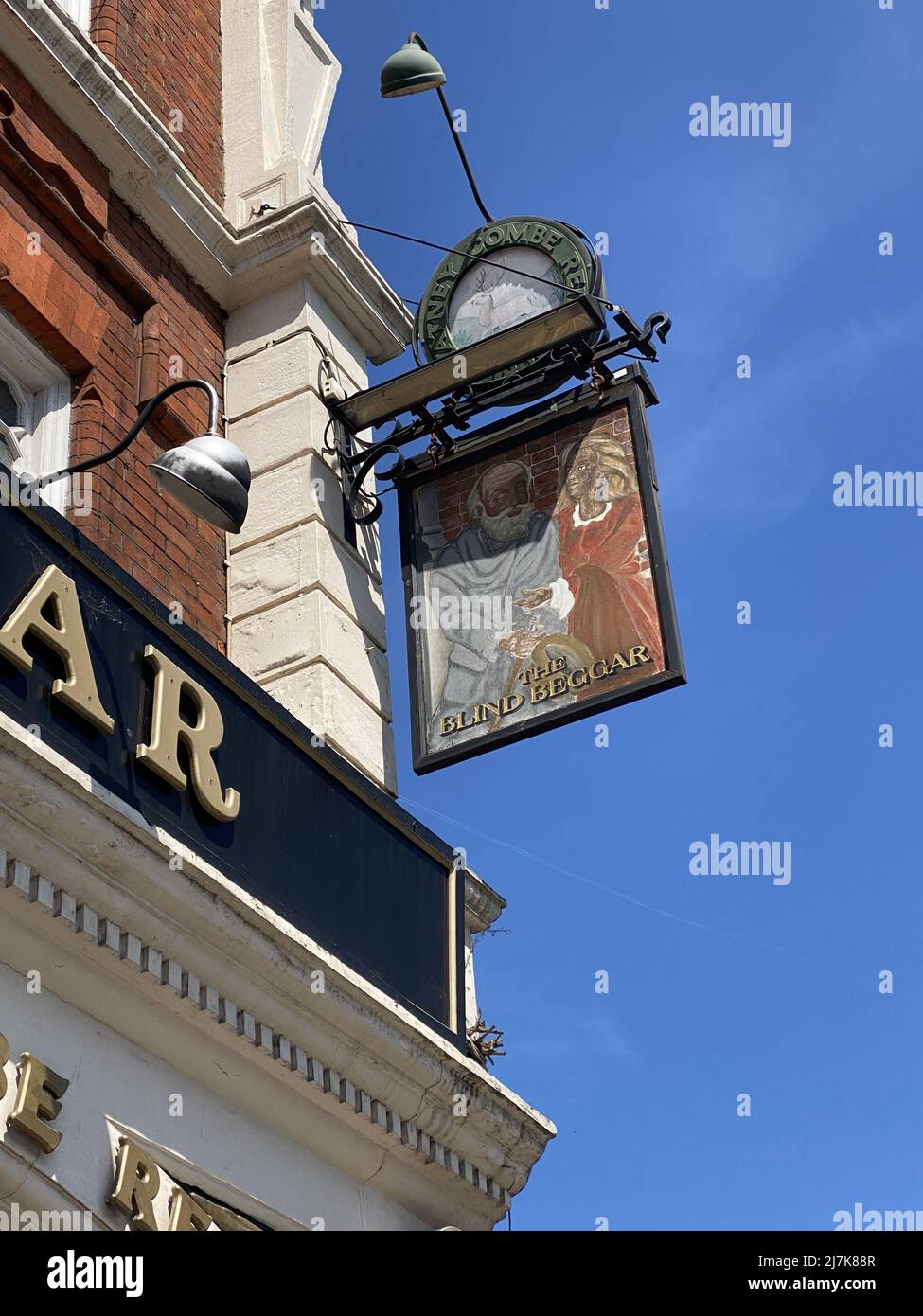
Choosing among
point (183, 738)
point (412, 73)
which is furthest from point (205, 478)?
point (412, 73)

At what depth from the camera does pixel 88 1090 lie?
6645 mm

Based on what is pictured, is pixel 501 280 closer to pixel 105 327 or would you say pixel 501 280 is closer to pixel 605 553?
pixel 605 553

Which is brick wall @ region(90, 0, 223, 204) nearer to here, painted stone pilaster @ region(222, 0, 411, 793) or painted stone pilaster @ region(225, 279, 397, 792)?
painted stone pilaster @ region(222, 0, 411, 793)

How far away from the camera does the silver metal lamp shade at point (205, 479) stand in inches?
295

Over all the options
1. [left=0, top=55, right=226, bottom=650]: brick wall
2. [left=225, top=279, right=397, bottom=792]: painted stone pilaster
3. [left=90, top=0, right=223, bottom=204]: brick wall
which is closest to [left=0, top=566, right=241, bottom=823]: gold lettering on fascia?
[left=0, top=55, right=226, bottom=650]: brick wall

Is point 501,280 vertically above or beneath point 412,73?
beneath

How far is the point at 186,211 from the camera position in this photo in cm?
1083

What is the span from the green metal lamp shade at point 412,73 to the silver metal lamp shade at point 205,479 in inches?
191

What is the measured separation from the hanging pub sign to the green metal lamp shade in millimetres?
2459

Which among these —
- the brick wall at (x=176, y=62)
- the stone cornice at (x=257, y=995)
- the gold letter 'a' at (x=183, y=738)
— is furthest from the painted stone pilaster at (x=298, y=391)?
the stone cornice at (x=257, y=995)

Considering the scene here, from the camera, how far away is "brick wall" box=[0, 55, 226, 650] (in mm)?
9375

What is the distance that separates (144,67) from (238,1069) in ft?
21.5

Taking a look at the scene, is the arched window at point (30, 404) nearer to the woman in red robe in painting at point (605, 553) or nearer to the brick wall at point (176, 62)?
the brick wall at point (176, 62)

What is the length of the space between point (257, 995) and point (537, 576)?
11.4ft
